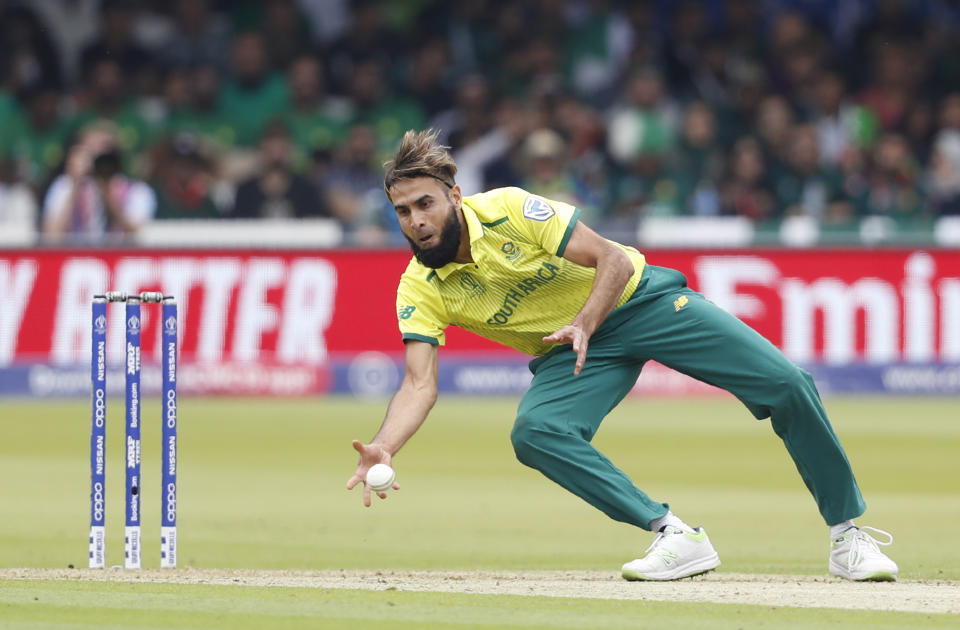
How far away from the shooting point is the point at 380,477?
5.89 metres

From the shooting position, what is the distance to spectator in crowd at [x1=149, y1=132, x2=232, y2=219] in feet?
54.0

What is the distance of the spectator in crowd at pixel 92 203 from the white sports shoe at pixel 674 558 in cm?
1013

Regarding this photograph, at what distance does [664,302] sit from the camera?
21.4ft

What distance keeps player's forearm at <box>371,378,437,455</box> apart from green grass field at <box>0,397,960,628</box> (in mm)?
573

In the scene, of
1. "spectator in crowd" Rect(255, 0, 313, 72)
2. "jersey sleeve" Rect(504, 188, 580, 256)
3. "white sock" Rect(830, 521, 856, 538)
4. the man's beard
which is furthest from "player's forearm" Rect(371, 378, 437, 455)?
"spectator in crowd" Rect(255, 0, 313, 72)

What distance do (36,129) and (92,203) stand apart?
2842mm

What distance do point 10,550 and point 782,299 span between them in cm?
932

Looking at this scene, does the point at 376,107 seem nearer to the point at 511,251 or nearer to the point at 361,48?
the point at 361,48

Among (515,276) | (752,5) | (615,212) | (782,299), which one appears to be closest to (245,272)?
(615,212)

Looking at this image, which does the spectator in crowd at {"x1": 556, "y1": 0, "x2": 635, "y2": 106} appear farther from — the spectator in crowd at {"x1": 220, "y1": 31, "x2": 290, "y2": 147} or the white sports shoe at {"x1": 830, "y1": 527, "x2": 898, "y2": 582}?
the white sports shoe at {"x1": 830, "y1": 527, "x2": 898, "y2": 582}

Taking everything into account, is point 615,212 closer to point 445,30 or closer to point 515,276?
point 445,30

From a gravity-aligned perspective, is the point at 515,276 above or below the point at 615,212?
below

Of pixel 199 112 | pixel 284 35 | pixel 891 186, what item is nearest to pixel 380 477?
pixel 891 186

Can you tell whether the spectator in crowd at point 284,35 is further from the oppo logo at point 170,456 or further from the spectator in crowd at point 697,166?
the oppo logo at point 170,456
